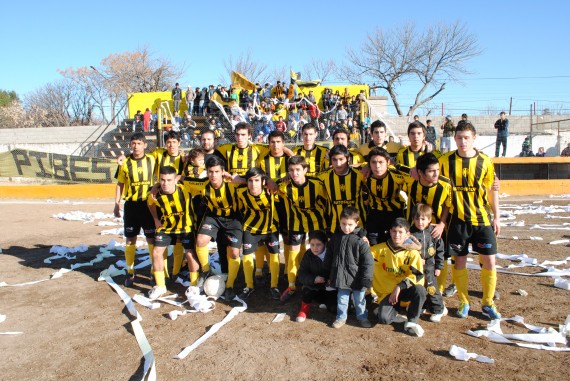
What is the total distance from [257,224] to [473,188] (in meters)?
2.77

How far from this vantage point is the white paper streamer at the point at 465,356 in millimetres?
4075

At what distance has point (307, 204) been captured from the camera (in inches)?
243

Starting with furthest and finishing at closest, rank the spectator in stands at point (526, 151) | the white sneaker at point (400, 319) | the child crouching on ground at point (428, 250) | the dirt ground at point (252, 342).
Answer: the spectator in stands at point (526, 151)
the child crouching on ground at point (428, 250)
the white sneaker at point (400, 319)
the dirt ground at point (252, 342)

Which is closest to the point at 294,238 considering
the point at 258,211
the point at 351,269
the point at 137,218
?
the point at 258,211

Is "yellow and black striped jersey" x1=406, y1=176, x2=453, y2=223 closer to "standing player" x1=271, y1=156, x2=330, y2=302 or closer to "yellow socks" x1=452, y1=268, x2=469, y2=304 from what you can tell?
"yellow socks" x1=452, y1=268, x2=469, y2=304

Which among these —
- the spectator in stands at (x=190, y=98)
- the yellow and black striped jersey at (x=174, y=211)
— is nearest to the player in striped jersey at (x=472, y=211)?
the yellow and black striped jersey at (x=174, y=211)

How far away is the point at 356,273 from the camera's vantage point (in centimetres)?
520

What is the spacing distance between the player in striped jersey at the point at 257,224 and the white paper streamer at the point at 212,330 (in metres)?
0.53

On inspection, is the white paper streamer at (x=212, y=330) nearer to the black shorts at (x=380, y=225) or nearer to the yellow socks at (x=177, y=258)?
the yellow socks at (x=177, y=258)

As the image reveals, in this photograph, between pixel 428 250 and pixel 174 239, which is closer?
pixel 428 250

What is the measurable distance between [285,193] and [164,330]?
2281 mm

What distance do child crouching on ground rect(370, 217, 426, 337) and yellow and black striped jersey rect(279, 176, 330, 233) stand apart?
0.97 metres

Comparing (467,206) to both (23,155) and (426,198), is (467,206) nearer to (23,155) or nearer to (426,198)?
(426,198)

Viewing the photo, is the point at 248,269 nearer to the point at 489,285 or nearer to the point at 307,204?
the point at 307,204
